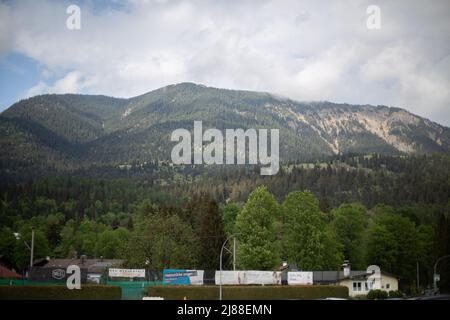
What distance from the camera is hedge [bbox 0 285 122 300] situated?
44.3 m

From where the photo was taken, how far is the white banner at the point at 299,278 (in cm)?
6078

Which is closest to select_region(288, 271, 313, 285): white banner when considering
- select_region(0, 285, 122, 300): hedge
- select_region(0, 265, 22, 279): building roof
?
select_region(0, 285, 122, 300): hedge

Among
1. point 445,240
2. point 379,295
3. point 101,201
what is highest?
point 101,201

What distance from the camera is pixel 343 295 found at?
57219 mm

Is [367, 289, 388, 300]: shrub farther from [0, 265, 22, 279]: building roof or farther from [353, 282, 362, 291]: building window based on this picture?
[0, 265, 22, 279]: building roof

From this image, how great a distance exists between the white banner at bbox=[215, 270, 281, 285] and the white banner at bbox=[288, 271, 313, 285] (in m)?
1.50

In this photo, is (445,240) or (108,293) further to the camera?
(445,240)

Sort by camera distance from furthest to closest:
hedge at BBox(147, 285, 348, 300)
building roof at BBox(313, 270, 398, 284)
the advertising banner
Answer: building roof at BBox(313, 270, 398, 284), the advertising banner, hedge at BBox(147, 285, 348, 300)

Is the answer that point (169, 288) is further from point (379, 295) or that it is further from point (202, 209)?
point (202, 209)

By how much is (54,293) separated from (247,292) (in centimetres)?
1854

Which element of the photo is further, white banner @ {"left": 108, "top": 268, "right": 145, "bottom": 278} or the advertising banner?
white banner @ {"left": 108, "top": 268, "right": 145, "bottom": 278}
